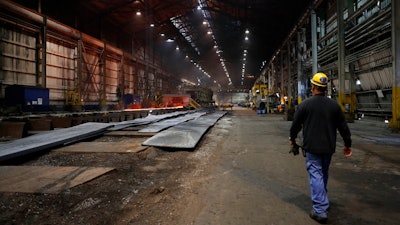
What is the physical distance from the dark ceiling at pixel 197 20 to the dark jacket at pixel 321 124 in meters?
17.5

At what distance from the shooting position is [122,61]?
2359cm

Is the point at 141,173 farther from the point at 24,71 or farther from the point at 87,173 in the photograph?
the point at 24,71

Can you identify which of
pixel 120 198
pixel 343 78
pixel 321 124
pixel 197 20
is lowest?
pixel 120 198

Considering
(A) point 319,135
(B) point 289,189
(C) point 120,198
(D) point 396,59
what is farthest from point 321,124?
(D) point 396,59

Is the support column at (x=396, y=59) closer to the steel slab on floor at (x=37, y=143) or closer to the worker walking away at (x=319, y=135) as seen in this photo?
the worker walking away at (x=319, y=135)

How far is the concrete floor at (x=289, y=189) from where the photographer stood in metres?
2.44

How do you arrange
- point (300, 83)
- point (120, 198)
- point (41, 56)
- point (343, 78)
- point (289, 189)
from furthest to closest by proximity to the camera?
point (300, 83) → point (41, 56) → point (343, 78) → point (289, 189) → point (120, 198)

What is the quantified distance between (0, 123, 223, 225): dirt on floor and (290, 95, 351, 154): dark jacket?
1.40m

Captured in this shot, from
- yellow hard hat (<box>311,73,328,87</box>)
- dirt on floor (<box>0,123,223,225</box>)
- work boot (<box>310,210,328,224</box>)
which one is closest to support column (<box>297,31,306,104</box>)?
dirt on floor (<box>0,123,223,225</box>)

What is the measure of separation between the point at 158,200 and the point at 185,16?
2731cm

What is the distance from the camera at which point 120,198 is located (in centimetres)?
298

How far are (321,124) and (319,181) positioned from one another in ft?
1.83

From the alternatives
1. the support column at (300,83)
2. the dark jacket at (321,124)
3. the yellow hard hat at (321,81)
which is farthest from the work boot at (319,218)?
the support column at (300,83)

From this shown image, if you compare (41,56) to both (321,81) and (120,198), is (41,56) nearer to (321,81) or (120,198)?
(120,198)
